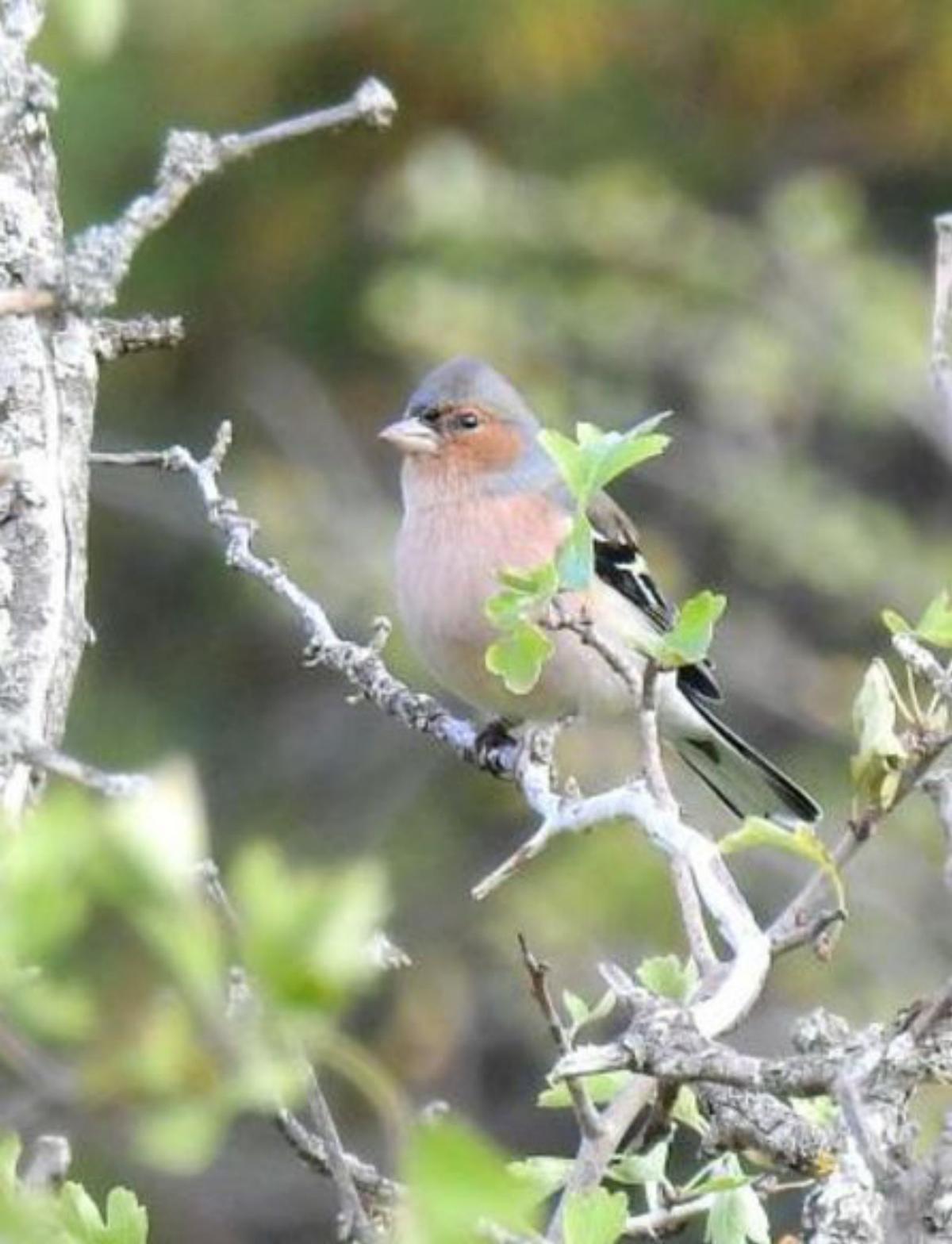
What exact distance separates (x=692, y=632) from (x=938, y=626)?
0.21 meters

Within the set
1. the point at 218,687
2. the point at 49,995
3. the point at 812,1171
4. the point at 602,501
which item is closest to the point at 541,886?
the point at 218,687

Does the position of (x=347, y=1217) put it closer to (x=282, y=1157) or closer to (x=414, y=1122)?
(x=414, y=1122)

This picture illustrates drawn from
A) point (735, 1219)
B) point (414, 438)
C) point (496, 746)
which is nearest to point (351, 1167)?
point (735, 1219)

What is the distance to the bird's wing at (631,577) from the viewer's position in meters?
6.28

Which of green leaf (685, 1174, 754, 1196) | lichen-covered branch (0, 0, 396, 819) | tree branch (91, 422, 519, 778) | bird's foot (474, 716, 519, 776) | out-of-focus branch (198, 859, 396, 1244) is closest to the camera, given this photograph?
out-of-focus branch (198, 859, 396, 1244)

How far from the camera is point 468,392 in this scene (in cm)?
654

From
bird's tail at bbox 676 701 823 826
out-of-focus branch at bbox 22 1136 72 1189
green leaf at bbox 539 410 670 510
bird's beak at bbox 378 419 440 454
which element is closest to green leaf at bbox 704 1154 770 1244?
green leaf at bbox 539 410 670 510

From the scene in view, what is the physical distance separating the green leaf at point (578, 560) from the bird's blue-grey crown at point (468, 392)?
12.0 ft

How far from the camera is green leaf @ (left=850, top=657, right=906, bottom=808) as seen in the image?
2734mm

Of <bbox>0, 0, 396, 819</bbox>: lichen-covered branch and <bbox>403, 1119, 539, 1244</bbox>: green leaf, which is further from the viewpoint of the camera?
<bbox>0, 0, 396, 819</bbox>: lichen-covered branch

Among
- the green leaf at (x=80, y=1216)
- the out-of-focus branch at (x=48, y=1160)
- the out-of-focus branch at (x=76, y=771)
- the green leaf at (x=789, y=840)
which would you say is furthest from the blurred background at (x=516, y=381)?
the out-of-focus branch at (x=48, y=1160)

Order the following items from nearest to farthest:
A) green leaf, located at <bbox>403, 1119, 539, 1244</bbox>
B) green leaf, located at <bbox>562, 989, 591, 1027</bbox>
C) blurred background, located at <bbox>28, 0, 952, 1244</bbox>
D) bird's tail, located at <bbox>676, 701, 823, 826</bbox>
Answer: green leaf, located at <bbox>403, 1119, 539, 1244</bbox> < green leaf, located at <bbox>562, 989, 591, 1027</bbox> < bird's tail, located at <bbox>676, 701, 823, 826</bbox> < blurred background, located at <bbox>28, 0, 952, 1244</bbox>

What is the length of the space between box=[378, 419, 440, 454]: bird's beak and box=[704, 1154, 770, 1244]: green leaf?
3.70 m

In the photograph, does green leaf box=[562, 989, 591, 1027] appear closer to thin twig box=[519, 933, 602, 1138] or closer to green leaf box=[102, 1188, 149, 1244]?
thin twig box=[519, 933, 602, 1138]
